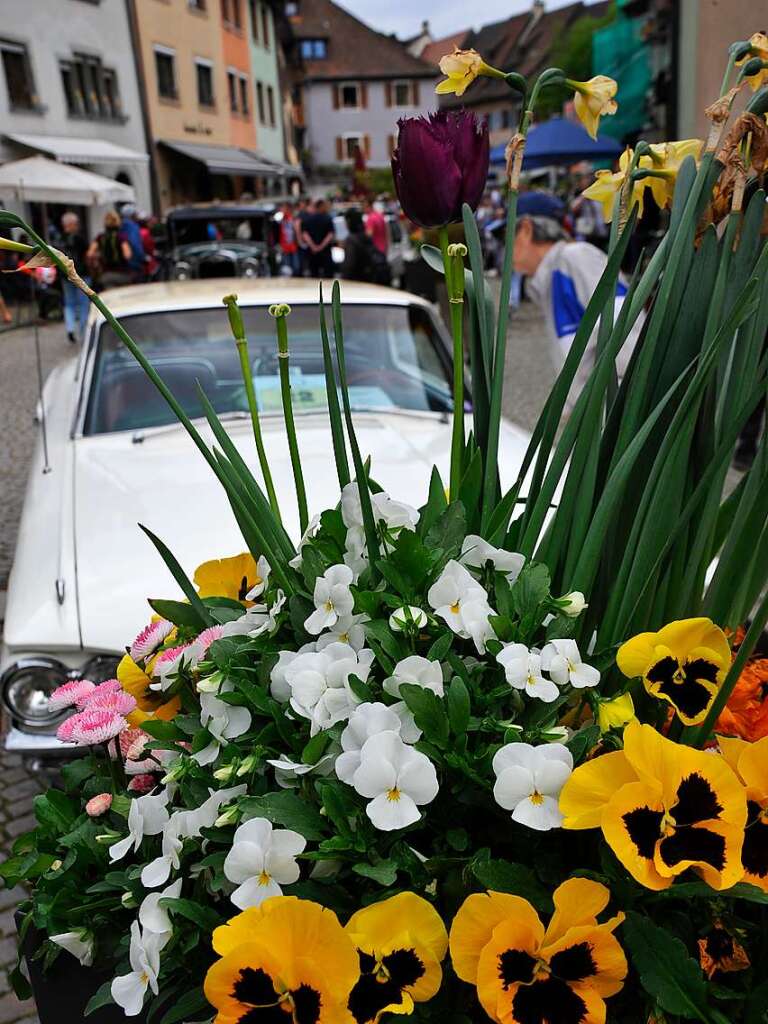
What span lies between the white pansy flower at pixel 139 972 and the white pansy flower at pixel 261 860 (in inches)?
3.1

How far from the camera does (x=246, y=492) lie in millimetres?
1021

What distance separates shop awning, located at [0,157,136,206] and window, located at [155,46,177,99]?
10020 mm

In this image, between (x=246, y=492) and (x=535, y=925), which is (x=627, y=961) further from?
(x=246, y=492)

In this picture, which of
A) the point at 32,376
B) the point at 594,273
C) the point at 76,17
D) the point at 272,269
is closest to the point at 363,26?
the point at 76,17

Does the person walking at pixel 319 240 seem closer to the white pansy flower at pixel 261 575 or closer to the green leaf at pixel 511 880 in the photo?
the white pansy flower at pixel 261 575

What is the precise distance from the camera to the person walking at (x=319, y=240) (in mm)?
14977

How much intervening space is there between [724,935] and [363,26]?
62.9 meters

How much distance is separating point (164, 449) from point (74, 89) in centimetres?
2193

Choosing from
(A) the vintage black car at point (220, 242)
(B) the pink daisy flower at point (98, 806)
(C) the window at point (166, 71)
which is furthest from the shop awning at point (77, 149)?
(B) the pink daisy flower at point (98, 806)

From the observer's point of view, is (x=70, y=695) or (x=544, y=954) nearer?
(x=544, y=954)

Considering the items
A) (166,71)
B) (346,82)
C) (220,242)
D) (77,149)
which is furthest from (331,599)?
(346,82)

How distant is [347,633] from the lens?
0.90m

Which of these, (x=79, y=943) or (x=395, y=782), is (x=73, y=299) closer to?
(x=79, y=943)

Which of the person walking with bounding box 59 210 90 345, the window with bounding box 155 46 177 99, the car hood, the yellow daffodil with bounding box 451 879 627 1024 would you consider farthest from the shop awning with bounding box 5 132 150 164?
the yellow daffodil with bounding box 451 879 627 1024
